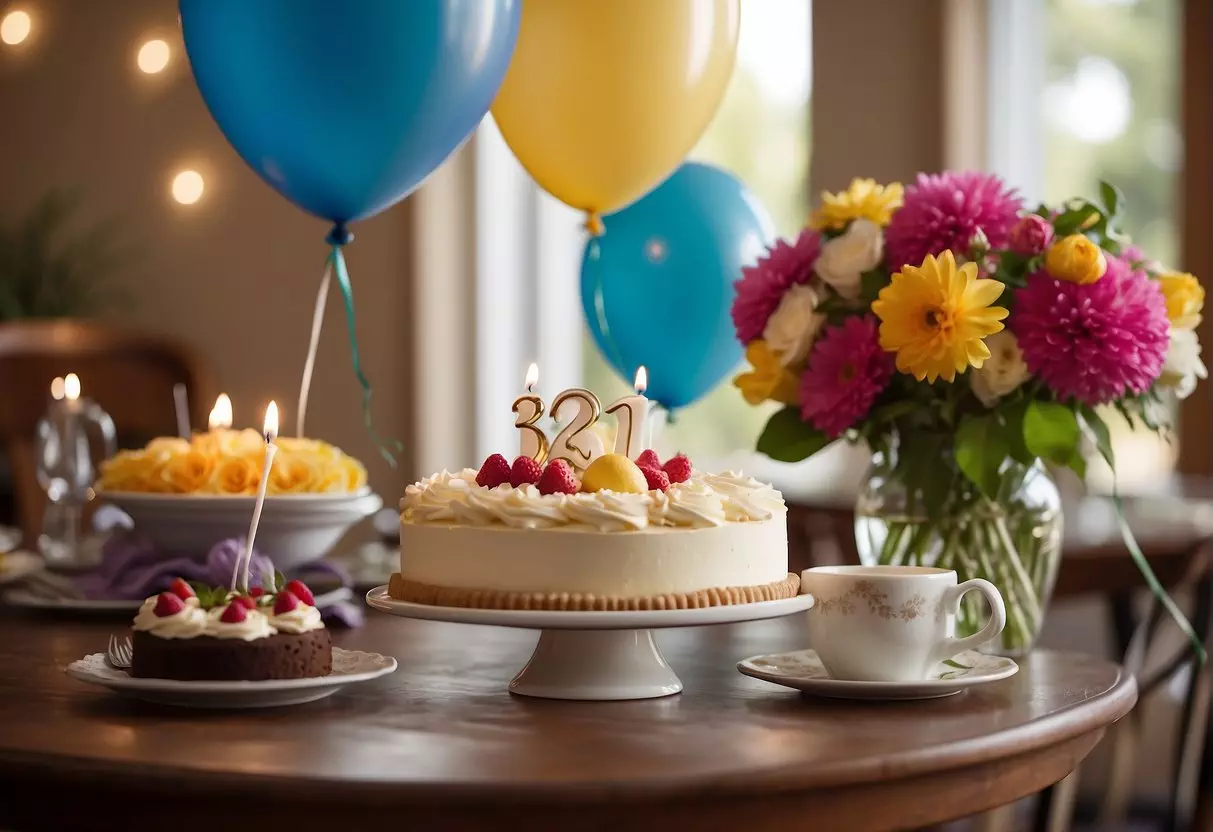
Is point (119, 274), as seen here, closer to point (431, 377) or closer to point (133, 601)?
point (431, 377)

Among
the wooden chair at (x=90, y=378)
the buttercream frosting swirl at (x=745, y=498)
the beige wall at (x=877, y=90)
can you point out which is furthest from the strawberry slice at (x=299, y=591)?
the beige wall at (x=877, y=90)

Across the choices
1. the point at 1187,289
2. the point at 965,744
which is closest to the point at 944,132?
the point at 1187,289

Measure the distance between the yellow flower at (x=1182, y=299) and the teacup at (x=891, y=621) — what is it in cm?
43

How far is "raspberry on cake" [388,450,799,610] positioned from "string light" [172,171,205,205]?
372cm

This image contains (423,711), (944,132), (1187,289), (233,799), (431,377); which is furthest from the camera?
(431,377)

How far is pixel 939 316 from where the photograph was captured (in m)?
1.28

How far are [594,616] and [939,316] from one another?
1.42ft

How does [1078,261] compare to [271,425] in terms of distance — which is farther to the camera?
[1078,261]

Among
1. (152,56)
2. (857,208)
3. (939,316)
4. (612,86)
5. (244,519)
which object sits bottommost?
(244,519)

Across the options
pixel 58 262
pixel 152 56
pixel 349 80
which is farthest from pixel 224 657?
pixel 58 262

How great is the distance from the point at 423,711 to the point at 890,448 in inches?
22.5

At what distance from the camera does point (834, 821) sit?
91 centimetres

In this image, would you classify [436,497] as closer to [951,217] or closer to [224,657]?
[224,657]

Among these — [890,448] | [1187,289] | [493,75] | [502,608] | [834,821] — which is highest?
[493,75]
